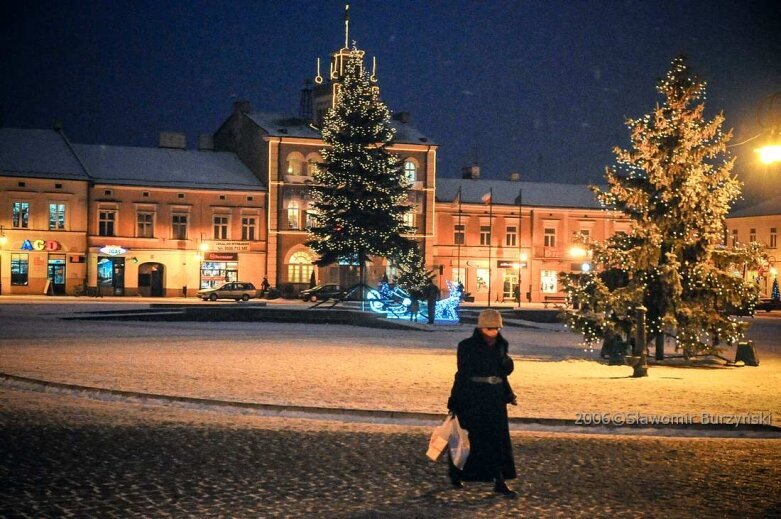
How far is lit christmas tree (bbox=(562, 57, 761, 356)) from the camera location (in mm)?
21531

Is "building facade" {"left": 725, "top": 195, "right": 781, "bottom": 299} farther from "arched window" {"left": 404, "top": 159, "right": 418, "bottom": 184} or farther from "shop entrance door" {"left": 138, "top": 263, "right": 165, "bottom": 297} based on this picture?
"shop entrance door" {"left": 138, "top": 263, "right": 165, "bottom": 297}

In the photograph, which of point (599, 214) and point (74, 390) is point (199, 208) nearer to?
point (599, 214)

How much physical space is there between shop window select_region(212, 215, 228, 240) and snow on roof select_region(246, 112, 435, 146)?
769cm

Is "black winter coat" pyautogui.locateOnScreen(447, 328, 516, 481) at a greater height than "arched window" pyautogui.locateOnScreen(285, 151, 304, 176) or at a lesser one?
lesser

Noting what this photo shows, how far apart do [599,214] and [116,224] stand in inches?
1650

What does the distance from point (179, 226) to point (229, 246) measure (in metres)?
4.13

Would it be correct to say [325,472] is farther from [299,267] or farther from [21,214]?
[299,267]

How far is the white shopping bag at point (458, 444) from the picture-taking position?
8.48m

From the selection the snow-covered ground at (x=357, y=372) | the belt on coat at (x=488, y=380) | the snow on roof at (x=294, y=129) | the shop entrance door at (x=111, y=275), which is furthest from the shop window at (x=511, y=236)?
the belt on coat at (x=488, y=380)

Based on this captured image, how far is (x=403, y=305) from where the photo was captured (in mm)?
43219

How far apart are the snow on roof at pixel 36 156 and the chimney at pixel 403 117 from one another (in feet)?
88.9

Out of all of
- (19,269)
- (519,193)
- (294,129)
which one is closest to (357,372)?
(19,269)

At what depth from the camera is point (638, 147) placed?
22.1m

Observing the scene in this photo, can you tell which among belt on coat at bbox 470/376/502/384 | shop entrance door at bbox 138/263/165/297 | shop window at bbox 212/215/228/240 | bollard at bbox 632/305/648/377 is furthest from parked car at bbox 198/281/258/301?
belt on coat at bbox 470/376/502/384
